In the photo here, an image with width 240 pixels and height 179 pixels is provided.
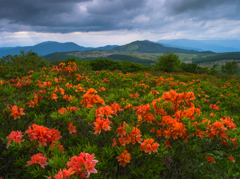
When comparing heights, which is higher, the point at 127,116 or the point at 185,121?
the point at 185,121

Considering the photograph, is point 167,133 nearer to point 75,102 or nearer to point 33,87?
point 75,102

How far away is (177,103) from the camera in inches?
97.0

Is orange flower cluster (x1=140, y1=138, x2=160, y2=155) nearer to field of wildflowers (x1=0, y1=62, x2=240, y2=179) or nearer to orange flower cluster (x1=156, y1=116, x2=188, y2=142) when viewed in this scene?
field of wildflowers (x1=0, y1=62, x2=240, y2=179)

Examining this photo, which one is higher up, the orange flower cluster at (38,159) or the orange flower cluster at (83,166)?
the orange flower cluster at (83,166)

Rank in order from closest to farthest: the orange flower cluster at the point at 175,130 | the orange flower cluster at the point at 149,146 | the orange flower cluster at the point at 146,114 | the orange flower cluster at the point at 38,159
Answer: the orange flower cluster at the point at 38,159, the orange flower cluster at the point at 149,146, the orange flower cluster at the point at 175,130, the orange flower cluster at the point at 146,114

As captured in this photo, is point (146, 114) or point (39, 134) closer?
point (39, 134)

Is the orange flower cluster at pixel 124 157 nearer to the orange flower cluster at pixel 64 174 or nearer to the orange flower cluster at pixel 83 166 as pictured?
the orange flower cluster at pixel 83 166

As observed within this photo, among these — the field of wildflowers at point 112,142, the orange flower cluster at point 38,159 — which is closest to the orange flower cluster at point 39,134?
the field of wildflowers at point 112,142

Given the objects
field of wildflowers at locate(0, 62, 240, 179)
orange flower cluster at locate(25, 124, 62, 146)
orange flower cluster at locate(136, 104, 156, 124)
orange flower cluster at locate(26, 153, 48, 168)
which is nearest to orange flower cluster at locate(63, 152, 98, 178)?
field of wildflowers at locate(0, 62, 240, 179)

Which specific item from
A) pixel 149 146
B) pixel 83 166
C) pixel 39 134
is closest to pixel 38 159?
pixel 39 134

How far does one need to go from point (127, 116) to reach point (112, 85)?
4.62 meters

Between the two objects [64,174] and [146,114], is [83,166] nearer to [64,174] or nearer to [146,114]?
[64,174]

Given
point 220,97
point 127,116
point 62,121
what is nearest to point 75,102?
point 62,121

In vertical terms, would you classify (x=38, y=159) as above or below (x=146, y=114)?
below
